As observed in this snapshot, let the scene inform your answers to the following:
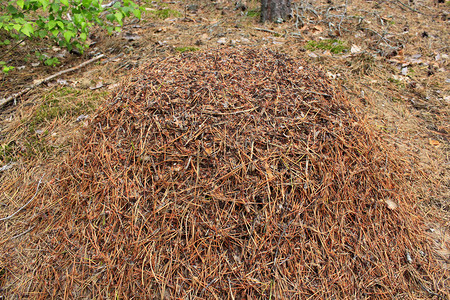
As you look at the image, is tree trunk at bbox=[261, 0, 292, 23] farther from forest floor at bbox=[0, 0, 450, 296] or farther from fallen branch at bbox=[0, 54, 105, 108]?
fallen branch at bbox=[0, 54, 105, 108]

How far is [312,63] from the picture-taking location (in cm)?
420

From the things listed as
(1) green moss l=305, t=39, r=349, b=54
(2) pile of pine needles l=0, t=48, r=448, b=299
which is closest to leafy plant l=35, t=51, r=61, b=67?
(2) pile of pine needles l=0, t=48, r=448, b=299

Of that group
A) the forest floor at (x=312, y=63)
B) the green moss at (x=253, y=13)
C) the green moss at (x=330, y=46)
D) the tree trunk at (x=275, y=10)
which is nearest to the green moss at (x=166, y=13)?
the forest floor at (x=312, y=63)

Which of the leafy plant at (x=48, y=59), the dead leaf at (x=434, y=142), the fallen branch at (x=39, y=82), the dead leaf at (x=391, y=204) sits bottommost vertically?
the dead leaf at (x=434, y=142)

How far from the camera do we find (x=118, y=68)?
4.09 m

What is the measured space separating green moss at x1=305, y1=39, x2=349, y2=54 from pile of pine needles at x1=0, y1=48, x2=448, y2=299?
2367mm

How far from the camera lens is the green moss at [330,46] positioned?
4543 mm

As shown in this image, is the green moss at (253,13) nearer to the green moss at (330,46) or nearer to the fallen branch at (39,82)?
the green moss at (330,46)

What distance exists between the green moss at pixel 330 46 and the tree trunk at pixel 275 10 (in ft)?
3.02

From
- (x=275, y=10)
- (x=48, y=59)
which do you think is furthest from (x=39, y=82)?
(x=275, y=10)

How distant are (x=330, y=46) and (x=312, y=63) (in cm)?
72

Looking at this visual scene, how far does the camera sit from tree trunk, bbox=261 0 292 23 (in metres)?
5.06

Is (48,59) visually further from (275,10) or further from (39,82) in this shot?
(275,10)

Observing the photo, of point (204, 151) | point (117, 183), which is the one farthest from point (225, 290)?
point (117, 183)
